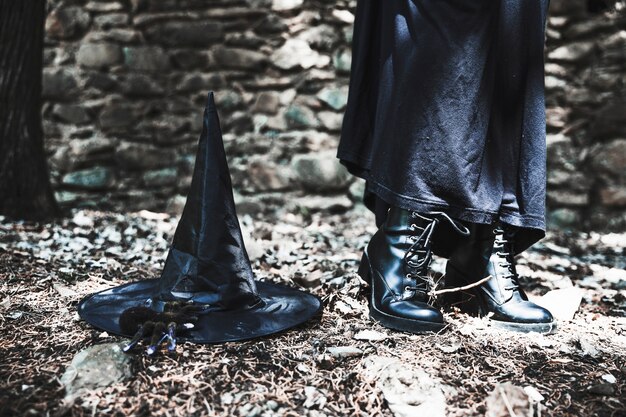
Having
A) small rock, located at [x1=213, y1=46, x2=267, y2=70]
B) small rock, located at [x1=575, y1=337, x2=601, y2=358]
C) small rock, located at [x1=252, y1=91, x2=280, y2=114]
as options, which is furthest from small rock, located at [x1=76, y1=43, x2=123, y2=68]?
small rock, located at [x1=575, y1=337, x2=601, y2=358]

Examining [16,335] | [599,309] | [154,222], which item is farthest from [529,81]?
[154,222]

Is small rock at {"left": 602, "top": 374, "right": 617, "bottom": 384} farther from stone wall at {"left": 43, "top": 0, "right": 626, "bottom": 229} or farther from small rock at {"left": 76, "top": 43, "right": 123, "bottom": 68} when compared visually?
small rock at {"left": 76, "top": 43, "right": 123, "bottom": 68}

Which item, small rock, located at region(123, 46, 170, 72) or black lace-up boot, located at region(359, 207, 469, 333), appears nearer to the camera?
black lace-up boot, located at region(359, 207, 469, 333)

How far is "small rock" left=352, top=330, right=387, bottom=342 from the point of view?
1.46 metres

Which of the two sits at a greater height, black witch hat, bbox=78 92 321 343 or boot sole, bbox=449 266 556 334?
black witch hat, bbox=78 92 321 343

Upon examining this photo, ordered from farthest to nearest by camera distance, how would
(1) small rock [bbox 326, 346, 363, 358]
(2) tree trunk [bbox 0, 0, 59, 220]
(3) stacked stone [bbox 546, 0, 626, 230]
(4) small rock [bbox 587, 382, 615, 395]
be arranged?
(3) stacked stone [bbox 546, 0, 626, 230], (2) tree trunk [bbox 0, 0, 59, 220], (1) small rock [bbox 326, 346, 363, 358], (4) small rock [bbox 587, 382, 615, 395]

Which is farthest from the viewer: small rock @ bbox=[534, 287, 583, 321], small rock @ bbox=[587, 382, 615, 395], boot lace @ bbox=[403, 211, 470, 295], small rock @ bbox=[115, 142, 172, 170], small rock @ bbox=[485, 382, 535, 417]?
small rock @ bbox=[115, 142, 172, 170]

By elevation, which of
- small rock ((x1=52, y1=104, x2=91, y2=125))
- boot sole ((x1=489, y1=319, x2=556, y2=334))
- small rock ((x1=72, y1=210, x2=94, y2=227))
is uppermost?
small rock ((x1=52, y1=104, x2=91, y2=125))

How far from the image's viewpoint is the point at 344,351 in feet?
4.49

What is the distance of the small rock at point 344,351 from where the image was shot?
1359mm

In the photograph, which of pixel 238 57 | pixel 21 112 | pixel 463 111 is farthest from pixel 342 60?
pixel 463 111

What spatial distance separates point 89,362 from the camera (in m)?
1.22

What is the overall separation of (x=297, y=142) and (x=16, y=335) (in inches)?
108

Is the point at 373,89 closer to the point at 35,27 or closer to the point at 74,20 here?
the point at 35,27
